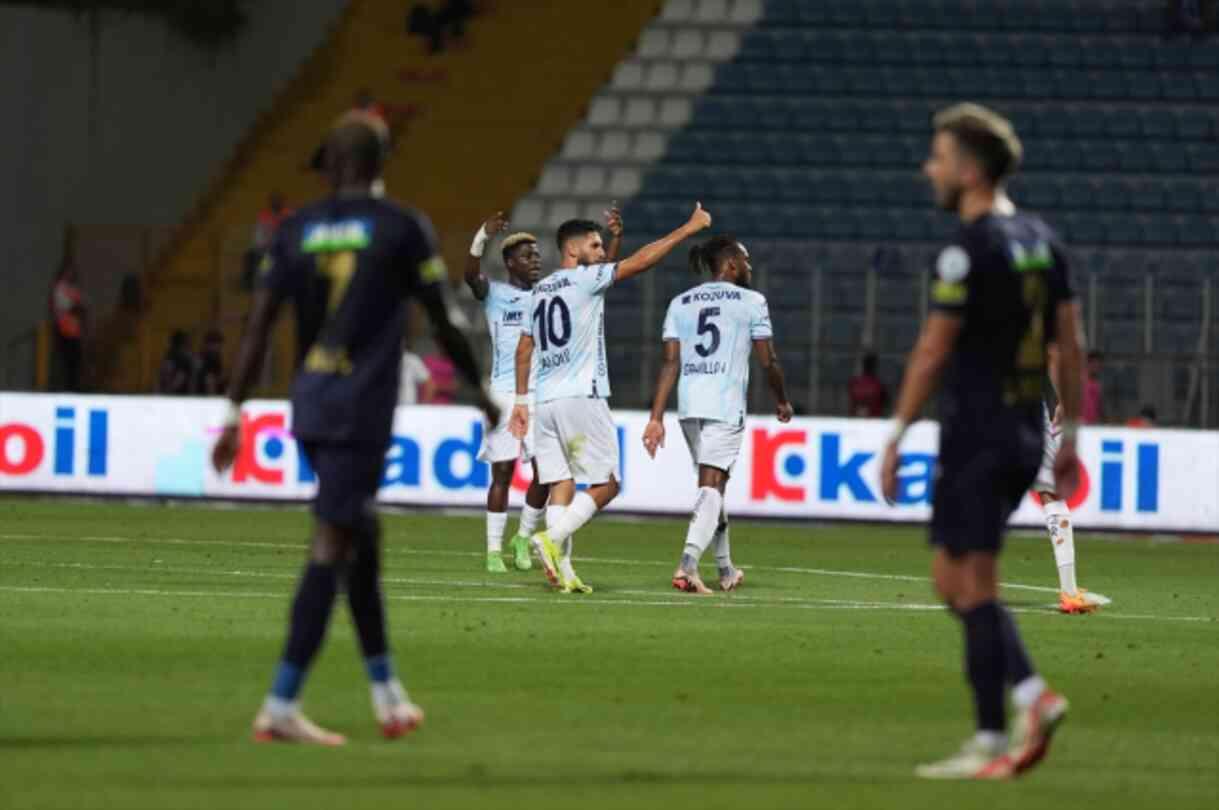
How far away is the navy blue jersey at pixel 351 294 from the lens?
9148 mm

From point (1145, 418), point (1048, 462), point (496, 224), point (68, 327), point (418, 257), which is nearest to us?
point (418, 257)

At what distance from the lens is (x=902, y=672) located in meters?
12.2

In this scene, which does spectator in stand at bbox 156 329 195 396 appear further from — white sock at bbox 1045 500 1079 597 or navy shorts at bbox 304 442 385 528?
navy shorts at bbox 304 442 385 528

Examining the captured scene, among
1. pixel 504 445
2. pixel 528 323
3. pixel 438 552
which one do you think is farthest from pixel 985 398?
pixel 438 552

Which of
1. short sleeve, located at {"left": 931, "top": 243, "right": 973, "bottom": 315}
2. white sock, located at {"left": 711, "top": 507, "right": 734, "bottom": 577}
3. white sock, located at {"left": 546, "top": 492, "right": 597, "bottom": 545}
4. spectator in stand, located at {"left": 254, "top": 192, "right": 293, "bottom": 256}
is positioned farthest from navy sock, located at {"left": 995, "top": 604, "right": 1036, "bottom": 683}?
spectator in stand, located at {"left": 254, "top": 192, "right": 293, "bottom": 256}

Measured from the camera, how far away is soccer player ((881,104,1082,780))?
8711 millimetres

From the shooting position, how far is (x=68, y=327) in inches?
1324

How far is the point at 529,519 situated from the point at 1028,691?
31.4ft

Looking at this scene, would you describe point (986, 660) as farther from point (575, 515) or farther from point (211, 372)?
point (211, 372)

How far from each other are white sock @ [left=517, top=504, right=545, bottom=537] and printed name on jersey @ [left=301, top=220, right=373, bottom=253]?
8.95 m

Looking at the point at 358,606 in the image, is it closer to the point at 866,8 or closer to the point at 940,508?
the point at 940,508

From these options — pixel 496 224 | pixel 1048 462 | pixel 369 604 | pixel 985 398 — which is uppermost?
pixel 496 224

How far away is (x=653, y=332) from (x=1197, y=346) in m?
6.21

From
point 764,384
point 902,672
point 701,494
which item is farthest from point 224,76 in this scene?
point 902,672
